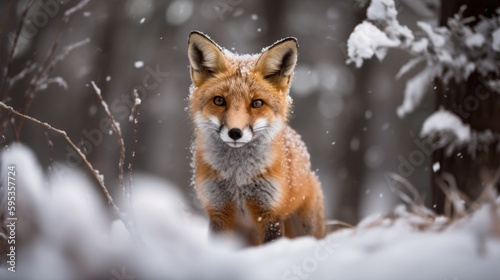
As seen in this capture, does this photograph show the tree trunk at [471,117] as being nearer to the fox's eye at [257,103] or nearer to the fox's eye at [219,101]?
the fox's eye at [257,103]

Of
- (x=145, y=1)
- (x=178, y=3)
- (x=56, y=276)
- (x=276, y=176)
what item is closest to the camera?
(x=56, y=276)

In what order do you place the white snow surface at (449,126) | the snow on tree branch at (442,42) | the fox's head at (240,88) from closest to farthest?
1. the fox's head at (240,88)
2. the snow on tree branch at (442,42)
3. the white snow surface at (449,126)

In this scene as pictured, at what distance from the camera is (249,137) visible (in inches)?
89.7

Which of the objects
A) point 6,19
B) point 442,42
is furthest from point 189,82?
point 442,42

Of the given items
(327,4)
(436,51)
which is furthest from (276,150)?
(327,4)

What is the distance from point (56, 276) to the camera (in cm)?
232

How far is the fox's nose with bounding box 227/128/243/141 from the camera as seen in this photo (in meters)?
2.20

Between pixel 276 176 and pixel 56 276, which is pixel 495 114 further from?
pixel 56 276

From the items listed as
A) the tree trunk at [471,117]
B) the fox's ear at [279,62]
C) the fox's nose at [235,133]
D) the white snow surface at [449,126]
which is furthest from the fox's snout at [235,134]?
the tree trunk at [471,117]

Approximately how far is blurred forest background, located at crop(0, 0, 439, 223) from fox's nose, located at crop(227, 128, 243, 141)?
1.87 metres

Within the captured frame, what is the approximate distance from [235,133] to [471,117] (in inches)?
62.5

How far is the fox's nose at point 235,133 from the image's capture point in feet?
7.21

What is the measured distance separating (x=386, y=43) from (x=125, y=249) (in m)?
1.97

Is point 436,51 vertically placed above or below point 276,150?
above
